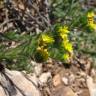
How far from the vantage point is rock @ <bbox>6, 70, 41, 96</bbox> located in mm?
2842

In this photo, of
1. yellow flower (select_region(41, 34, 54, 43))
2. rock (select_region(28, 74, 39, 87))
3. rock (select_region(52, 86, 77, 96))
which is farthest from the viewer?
rock (select_region(52, 86, 77, 96))

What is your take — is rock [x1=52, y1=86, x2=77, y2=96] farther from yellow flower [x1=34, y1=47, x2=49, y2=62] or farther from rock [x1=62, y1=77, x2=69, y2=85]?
yellow flower [x1=34, y1=47, x2=49, y2=62]

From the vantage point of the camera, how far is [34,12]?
11.3 feet

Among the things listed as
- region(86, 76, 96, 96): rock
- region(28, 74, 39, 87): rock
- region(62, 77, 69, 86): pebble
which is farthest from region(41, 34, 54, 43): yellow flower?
region(86, 76, 96, 96): rock

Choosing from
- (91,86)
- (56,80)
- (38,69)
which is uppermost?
(38,69)

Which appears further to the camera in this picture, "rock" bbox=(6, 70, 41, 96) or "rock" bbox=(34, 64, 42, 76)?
"rock" bbox=(34, 64, 42, 76)

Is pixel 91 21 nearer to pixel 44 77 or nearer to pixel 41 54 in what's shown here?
pixel 41 54

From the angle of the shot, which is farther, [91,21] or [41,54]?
[91,21]

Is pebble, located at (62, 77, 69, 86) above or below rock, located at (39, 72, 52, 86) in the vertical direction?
below

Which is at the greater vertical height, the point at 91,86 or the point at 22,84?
the point at 22,84

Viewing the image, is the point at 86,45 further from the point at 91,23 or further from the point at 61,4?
the point at 91,23

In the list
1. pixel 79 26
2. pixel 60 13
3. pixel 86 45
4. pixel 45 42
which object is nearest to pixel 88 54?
pixel 86 45

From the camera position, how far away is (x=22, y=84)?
9.46ft

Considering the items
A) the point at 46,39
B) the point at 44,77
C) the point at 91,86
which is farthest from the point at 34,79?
the point at 46,39
